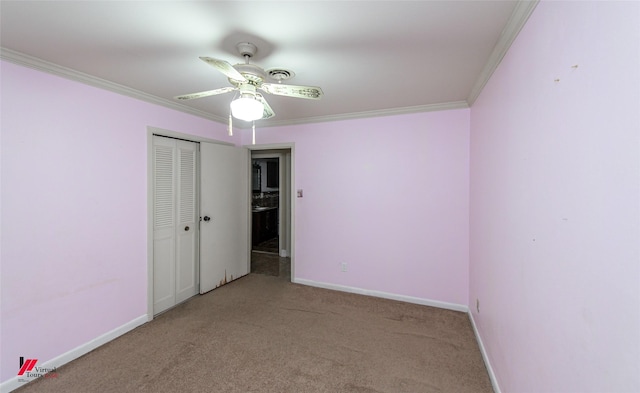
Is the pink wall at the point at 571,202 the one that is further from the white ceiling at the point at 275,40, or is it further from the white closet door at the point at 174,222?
the white closet door at the point at 174,222

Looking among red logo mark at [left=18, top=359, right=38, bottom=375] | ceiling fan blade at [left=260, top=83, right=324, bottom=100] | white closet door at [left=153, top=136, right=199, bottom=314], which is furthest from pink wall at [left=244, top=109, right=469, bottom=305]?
red logo mark at [left=18, top=359, right=38, bottom=375]

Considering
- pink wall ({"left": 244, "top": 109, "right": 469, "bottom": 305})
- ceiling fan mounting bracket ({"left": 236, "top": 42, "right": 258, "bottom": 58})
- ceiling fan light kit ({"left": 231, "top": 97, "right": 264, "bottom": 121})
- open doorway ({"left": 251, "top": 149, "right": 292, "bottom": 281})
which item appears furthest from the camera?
open doorway ({"left": 251, "top": 149, "right": 292, "bottom": 281})

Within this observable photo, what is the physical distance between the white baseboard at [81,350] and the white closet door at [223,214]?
0.92m

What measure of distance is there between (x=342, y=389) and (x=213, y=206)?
9.19 ft

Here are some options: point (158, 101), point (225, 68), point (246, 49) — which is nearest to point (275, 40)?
point (246, 49)

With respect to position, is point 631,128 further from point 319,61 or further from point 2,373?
point 2,373

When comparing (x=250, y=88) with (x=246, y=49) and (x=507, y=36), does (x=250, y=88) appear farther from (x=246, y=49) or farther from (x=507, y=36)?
(x=507, y=36)

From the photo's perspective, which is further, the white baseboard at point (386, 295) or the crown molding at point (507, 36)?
the white baseboard at point (386, 295)

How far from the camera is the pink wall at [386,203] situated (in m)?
3.18

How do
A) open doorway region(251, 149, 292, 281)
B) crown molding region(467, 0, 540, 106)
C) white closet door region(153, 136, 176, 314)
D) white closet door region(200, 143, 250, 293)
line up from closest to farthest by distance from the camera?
crown molding region(467, 0, 540, 106) → white closet door region(153, 136, 176, 314) → white closet door region(200, 143, 250, 293) → open doorway region(251, 149, 292, 281)

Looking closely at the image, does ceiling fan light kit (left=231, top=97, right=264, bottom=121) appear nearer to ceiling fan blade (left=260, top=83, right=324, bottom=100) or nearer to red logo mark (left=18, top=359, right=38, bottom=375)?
ceiling fan blade (left=260, top=83, right=324, bottom=100)

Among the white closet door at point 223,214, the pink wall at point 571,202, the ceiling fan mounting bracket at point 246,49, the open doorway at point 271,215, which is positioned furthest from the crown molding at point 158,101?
the ceiling fan mounting bracket at point 246,49

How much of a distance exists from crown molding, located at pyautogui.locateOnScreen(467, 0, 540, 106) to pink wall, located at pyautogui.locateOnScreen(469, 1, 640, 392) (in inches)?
2.2

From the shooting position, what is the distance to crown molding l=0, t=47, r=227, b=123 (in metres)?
1.93
